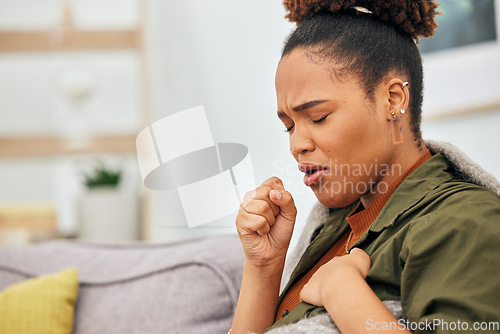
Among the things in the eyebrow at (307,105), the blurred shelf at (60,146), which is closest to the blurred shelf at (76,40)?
the blurred shelf at (60,146)

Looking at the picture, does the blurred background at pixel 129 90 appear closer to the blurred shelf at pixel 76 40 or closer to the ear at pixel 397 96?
the blurred shelf at pixel 76 40

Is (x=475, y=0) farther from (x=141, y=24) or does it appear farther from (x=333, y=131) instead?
(x=141, y=24)

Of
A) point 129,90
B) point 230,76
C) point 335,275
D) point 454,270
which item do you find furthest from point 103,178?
Result: point 454,270

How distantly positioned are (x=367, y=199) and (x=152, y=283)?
563 mm

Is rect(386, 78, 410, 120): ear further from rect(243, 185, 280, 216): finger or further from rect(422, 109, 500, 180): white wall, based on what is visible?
rect(422, 109, 500, 180): white wall

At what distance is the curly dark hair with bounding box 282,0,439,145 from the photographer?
742 mm

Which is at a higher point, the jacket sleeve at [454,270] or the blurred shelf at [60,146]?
the jacket sleeve at [454,270]

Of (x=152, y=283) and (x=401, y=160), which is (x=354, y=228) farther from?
(x=152, y=283)

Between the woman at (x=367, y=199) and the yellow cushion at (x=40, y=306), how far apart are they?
466 millimetres

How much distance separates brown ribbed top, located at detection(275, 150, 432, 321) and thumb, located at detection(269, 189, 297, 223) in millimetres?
85

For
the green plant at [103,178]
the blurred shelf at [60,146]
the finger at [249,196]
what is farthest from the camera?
the blurred shelf at [60,146]

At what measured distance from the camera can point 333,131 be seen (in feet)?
2.37

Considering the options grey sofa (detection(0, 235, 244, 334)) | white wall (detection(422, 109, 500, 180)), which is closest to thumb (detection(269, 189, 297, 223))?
grey sofa (detection(0, 235, 244, 334))

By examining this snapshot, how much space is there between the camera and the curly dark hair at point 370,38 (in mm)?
742
